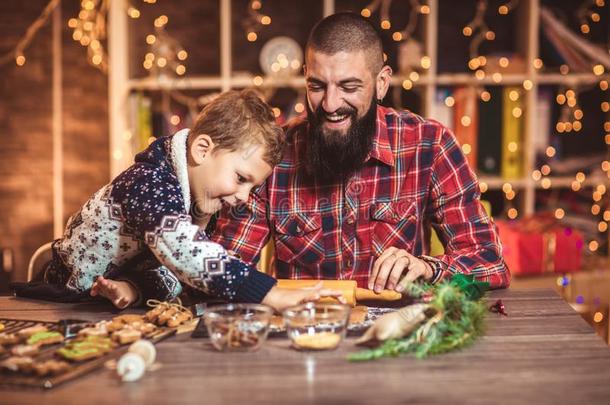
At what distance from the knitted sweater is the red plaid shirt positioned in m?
0.47

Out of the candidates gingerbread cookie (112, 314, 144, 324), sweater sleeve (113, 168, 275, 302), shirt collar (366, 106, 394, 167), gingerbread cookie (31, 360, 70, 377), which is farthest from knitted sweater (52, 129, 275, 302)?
shirt collar (366, 106, 394, 167)

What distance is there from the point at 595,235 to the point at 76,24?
285 cm

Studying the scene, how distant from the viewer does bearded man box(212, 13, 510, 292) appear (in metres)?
2.20

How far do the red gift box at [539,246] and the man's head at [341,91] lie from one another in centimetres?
142

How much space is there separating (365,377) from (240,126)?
78 cm

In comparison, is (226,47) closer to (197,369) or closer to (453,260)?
(453,260)

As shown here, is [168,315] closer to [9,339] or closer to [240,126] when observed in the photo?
[9,339]

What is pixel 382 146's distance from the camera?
2289 millimetres

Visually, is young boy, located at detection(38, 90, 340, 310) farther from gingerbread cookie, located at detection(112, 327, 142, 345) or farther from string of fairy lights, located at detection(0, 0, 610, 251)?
string of fairy lights, located at detection(0, 0, 610, 251)

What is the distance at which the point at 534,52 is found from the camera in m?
3.59

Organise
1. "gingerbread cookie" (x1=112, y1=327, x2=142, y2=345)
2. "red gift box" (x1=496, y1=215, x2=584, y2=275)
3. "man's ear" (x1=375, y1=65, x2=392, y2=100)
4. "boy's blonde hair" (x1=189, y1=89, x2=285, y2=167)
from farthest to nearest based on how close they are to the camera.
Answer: "red gift box" (x1=496, y1=215, x2=584, y2=275) < "man's ear" (x1=375, y1=65, x2=392, y2=100) < "boy's blonde hair" (x1=189, y1=89, x2=285, y2=167) < "gingerbread cookie" (x1=112, y1=327, x2=142, y2=345)

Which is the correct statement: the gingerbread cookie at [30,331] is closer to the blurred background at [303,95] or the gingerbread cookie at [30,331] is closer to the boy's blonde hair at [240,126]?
the boy's blonde hair at [240,126]

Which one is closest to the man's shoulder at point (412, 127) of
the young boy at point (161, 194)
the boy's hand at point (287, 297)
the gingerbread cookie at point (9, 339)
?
the young boy at point (161, 194)

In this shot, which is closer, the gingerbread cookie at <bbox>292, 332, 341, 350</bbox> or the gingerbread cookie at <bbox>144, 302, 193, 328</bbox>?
the gingerbread cookie at <bbox>292, 332, 341, 350</bbox>
